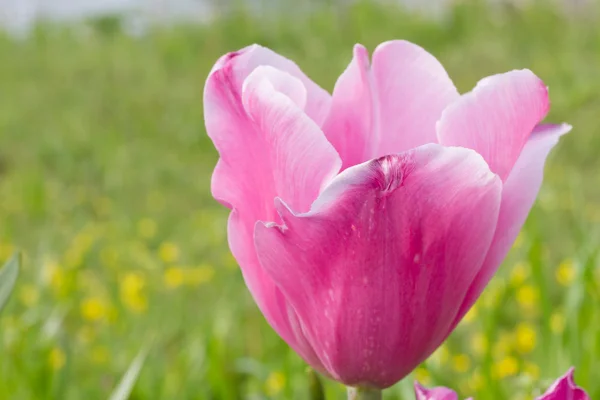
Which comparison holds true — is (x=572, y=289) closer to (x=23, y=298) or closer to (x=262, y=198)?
(x=262, y=198)

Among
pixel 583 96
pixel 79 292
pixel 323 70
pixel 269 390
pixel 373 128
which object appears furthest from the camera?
pixel 323 70

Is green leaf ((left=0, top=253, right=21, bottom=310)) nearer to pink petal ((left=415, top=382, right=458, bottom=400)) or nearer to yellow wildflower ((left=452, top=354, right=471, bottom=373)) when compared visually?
pink petal ((left=415, top=382, right=458, bottom=400))

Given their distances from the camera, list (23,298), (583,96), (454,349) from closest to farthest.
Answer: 1. (454,349)
2. (23,298)
3. (583,96)

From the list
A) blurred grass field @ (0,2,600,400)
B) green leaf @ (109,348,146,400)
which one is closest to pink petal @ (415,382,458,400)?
green leaf @ (109,348,146,400)

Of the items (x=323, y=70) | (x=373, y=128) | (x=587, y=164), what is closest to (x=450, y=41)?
(x=323, y=70)

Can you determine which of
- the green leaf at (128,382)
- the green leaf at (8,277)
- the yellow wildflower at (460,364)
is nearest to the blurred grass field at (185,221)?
the yellow wildflower at (460,364)

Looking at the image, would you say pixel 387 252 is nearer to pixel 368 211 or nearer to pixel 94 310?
pixel 368 211

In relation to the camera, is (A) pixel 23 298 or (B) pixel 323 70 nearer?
(A) pixel 23 298

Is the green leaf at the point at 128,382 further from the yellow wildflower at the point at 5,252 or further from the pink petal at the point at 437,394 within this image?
the yellow wildflower at the point at 5,252
